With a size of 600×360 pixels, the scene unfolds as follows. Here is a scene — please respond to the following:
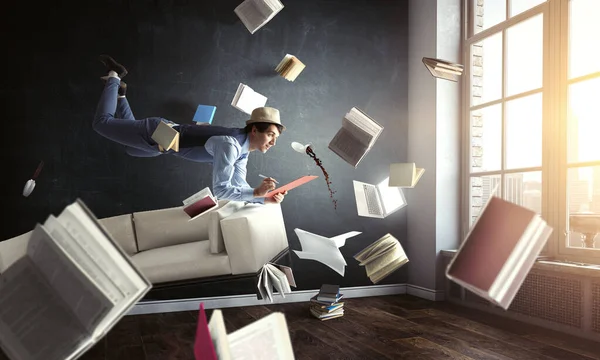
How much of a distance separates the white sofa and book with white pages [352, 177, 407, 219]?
2.14 ft

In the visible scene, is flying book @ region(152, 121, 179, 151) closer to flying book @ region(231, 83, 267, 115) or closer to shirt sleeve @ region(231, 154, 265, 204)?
shirt sleeve @ region(231, 154, 265, 204)

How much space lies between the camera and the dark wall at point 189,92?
370 cm

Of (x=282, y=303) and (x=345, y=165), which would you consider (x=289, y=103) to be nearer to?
(x=345, y=165)

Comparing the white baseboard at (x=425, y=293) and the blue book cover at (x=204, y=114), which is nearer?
the blue book cover at (x=204, y=114)

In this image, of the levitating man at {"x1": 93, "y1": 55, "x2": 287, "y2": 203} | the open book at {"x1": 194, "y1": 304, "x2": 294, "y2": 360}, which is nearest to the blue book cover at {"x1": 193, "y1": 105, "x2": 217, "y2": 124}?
the levitating man at {"x1": 93, "y1": 55, "x2": 287, "y2": 203}

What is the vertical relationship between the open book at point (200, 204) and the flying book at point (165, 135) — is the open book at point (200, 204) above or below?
below

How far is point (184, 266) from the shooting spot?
132 inches

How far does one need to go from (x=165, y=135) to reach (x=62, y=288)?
1.88m

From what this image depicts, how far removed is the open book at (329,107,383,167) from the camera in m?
3.16

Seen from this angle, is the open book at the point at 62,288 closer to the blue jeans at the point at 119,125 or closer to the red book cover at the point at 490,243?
the red book cover at the point at 490,243

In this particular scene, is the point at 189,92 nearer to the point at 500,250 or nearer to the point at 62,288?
the point at 62,288

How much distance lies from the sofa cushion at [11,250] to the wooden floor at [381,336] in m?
0.78

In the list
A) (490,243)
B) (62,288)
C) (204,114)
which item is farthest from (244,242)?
(490,243)

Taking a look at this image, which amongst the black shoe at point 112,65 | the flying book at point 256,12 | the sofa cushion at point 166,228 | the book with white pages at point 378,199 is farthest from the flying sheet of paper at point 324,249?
the black shoe at point 112,65
